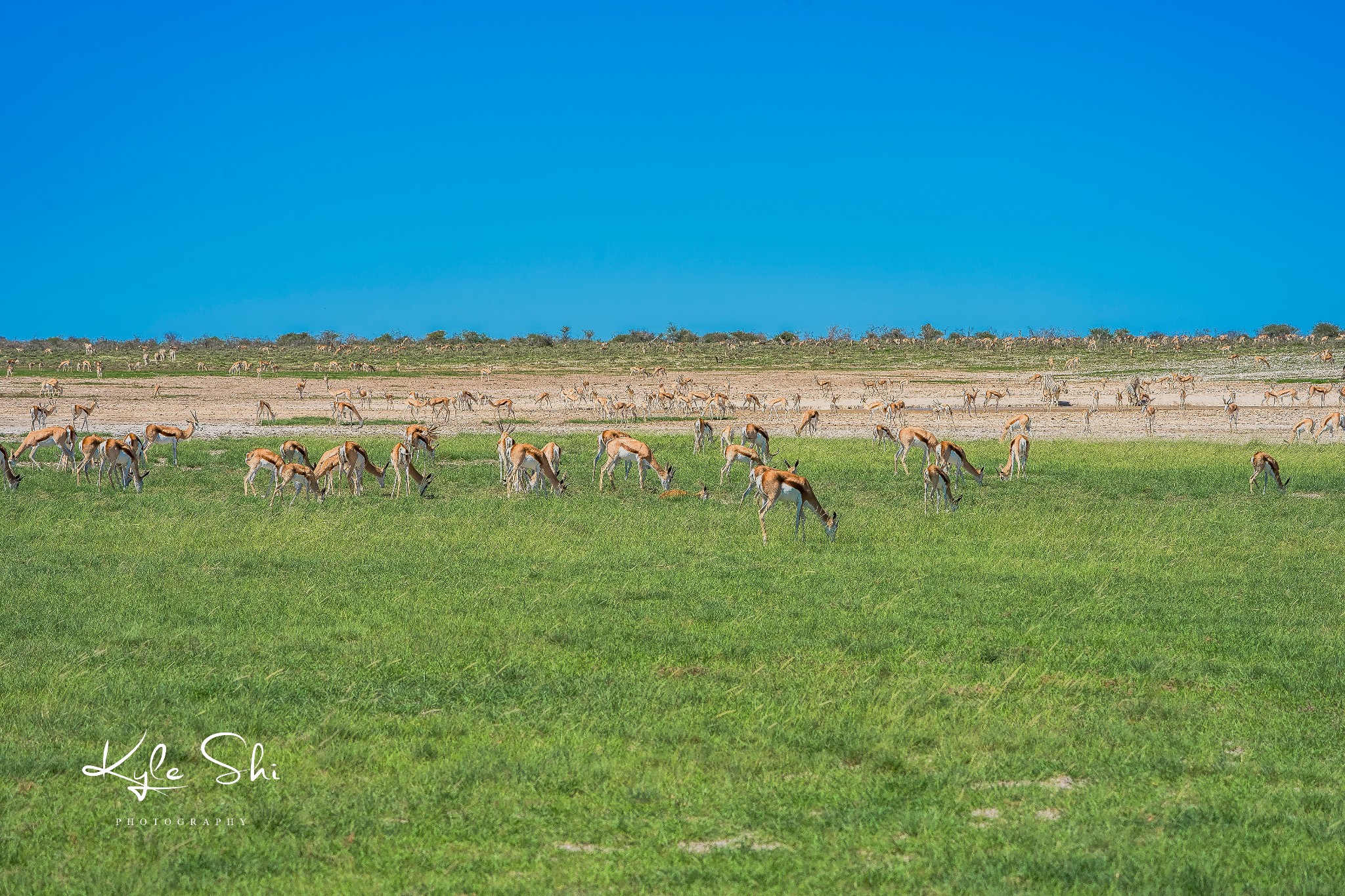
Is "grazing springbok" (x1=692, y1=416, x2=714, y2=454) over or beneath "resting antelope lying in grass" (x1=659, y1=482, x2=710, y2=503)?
over

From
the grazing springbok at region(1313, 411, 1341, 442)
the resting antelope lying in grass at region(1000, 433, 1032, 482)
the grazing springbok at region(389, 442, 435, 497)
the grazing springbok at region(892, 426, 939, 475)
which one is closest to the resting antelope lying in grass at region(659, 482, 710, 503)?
the grazing springbok at region(389, 442, 435, 497)

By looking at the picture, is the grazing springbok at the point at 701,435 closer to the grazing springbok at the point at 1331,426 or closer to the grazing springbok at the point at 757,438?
the grazing springbok at the point at 757,438

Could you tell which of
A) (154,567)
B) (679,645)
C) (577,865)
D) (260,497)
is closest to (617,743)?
(577,865)

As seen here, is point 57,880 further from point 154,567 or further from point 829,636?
point 154,567

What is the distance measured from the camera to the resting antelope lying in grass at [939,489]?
54.4 feet

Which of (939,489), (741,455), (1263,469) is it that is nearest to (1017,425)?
(1263,469)

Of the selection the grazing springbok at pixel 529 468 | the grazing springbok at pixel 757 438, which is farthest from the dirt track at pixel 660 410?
the grazing springbok at pixel 529 468

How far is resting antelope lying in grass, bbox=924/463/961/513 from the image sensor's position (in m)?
16.6

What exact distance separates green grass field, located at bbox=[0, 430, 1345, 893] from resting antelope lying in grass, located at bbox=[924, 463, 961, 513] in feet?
5.52

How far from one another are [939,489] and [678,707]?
10.0 m

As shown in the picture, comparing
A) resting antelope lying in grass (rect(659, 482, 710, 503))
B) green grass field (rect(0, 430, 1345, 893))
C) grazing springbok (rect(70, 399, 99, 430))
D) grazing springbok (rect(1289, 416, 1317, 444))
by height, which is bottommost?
green grass field (rect(0, 430, 1345, 893))

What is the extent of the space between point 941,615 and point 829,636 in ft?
4.52

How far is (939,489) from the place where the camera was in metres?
16.8

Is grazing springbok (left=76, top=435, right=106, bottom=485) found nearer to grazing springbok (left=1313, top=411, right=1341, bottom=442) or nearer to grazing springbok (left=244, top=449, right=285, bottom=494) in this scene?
grazing springbok (left=244, top=449, right=285, bottom=494)
